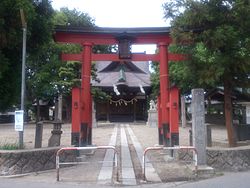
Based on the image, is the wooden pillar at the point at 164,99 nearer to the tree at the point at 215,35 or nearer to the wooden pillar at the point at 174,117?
the wooden pillar at the point at 174,117

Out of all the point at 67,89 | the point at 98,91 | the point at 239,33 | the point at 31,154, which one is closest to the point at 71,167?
the point at 31,154

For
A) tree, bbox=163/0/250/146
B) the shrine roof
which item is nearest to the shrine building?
the shrine roof

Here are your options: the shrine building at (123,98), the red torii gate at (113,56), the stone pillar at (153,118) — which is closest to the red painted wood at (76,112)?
the red torii gate at (113,56)

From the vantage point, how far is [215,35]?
15812 millimetres

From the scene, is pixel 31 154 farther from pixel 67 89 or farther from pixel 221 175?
pixel 67 89

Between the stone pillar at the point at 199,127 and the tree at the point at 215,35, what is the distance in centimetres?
302

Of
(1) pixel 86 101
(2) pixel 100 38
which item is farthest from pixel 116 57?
(1) pixel 86 101

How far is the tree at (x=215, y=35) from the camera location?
16.0 meters

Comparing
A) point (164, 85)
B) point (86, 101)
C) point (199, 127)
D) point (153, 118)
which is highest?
point (164, 85)

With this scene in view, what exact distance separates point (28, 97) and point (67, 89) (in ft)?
19.8

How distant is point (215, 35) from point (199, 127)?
13.9ft

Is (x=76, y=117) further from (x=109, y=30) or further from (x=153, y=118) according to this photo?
(x=153, y=118)

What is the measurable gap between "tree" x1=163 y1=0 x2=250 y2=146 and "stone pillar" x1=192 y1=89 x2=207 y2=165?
119 inches

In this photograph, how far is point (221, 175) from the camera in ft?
40.4
